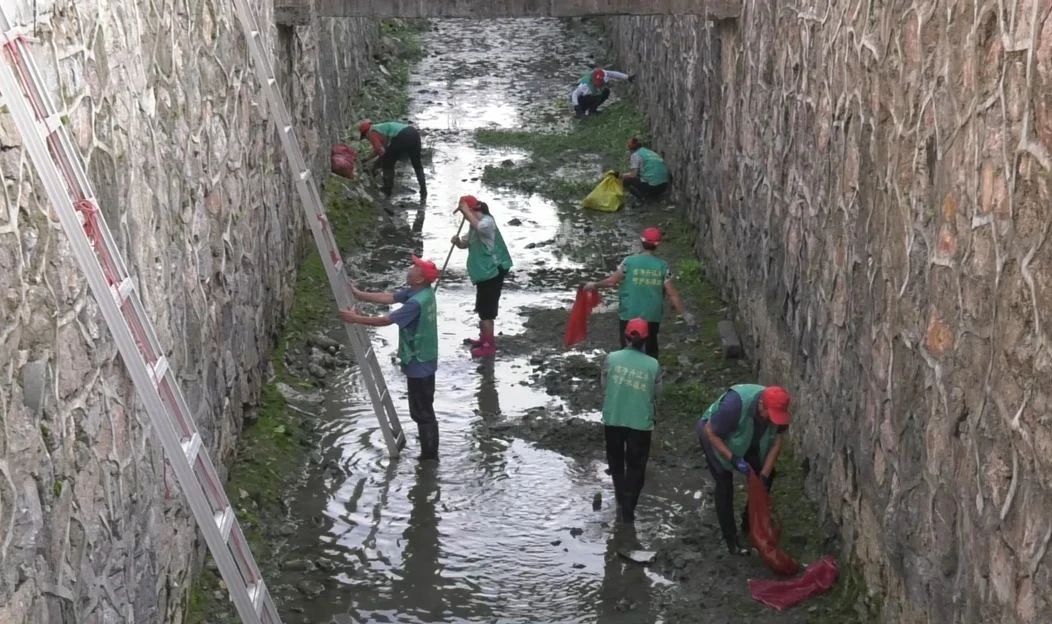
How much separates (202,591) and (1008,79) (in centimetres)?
554

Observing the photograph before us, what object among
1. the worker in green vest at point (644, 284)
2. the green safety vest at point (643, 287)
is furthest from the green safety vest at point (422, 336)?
the green safety vest at point (643, 287)

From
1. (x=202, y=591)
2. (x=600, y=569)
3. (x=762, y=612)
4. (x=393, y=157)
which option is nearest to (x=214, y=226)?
(x=202, y=591)

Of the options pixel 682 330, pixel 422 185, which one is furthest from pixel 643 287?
pixel 422 185

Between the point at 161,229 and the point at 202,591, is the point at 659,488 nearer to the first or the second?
the point at 202,591

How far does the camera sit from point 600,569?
927cm

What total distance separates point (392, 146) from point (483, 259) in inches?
192

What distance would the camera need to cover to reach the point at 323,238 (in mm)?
10281

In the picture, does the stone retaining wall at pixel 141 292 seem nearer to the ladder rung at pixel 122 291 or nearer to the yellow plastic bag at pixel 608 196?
the ladder rung at pixel 122 291

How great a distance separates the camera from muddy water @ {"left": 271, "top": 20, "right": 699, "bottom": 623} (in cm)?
884

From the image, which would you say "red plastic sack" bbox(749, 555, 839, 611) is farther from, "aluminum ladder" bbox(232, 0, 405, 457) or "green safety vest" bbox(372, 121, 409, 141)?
"green safety vest" bbox(372, 121, 409, 141)

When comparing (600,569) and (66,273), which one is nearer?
(66,273)

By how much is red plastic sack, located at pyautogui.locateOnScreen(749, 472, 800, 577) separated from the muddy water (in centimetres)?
71

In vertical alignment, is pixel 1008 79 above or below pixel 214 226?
above

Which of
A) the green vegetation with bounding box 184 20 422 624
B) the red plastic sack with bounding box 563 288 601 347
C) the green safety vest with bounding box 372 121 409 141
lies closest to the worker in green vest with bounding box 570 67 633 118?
the green safety vest with bounding box 372 121 409 141
